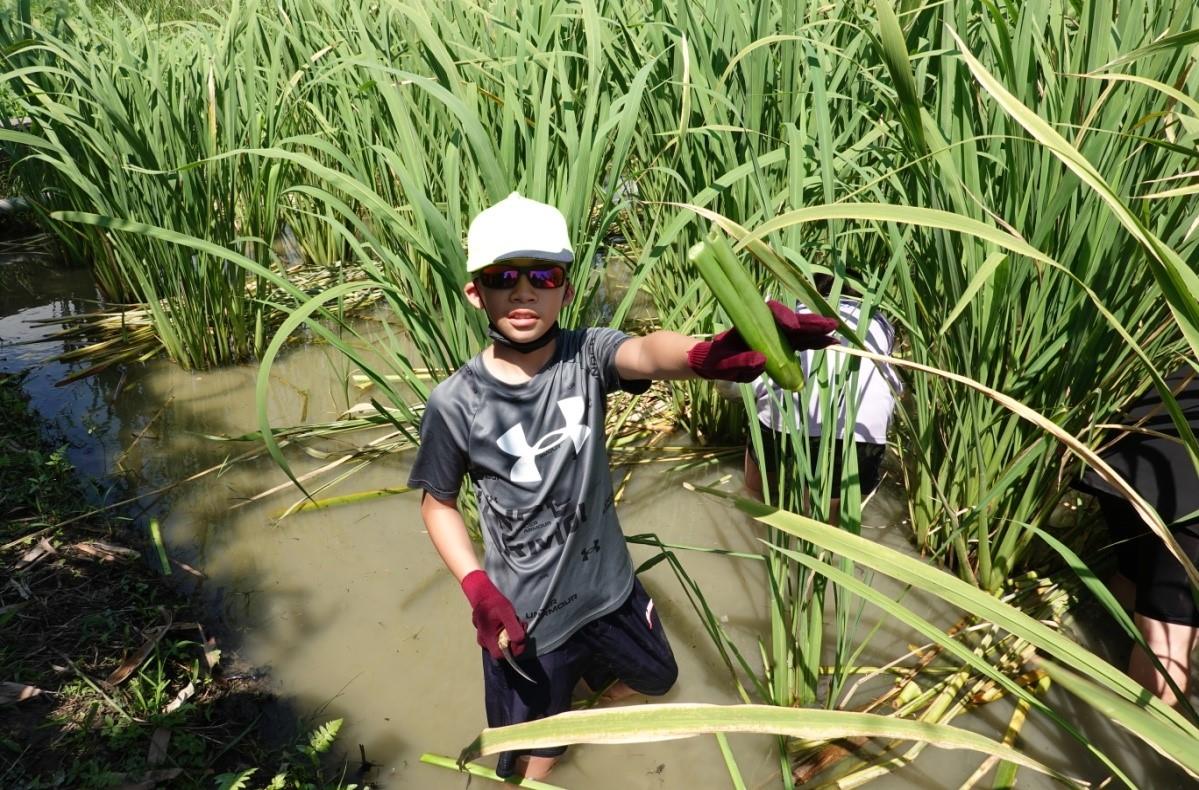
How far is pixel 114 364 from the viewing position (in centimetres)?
286

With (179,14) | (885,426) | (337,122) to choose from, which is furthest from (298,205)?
(179,14)

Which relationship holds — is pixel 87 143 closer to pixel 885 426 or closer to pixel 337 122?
pixel 337 122

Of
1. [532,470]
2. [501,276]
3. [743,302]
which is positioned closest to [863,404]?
[532,470]

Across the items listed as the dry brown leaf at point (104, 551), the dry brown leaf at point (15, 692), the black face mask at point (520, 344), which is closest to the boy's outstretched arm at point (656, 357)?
the black face mask at point (520, 344)

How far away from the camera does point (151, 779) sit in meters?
1.34

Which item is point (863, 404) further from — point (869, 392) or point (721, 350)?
point (721, 350)

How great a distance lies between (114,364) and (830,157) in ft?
8.40

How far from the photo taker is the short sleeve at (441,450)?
1250 mm

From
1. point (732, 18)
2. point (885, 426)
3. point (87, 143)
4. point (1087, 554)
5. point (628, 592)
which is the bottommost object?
point (1087, 554)

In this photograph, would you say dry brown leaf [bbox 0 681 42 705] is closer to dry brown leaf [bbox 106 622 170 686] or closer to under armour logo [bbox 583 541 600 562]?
dry brown leaf [bbox 106 622 170 686]

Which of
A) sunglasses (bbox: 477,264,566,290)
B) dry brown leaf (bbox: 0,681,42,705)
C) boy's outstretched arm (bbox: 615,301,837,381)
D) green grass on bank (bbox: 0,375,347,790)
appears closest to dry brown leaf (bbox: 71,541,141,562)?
green grass on bank (bbox: 0,375,347,790)

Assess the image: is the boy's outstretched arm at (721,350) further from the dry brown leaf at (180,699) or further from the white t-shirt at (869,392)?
the dry brown leaf at (180,699)

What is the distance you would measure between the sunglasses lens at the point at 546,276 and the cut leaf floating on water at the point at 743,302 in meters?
0.45

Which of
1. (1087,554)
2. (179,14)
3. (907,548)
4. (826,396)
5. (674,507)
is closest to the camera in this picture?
(826,396)
